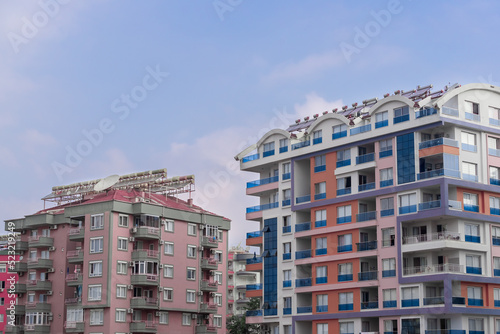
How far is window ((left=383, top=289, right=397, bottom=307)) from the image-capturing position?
234 feet

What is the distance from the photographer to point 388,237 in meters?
73.1

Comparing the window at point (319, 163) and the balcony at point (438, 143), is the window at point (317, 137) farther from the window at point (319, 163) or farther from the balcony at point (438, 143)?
the balcony at point (438, 143)

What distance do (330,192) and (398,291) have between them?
1266 centimetres

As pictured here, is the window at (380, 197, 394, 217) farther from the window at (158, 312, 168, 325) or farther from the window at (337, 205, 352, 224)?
the window at (158, 312, 168, 325)

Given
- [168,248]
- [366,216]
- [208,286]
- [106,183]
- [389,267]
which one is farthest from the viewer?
[208,286]

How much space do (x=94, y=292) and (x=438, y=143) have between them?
40.6m

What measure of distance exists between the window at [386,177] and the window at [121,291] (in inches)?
1237

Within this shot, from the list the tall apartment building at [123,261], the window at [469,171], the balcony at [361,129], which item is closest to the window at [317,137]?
the balcony at [361,129]

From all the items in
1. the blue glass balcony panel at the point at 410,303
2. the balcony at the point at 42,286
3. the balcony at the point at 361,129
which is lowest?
the blue glass balcony panel at the point at 410,303

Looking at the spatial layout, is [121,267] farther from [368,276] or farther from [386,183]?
[386,183]

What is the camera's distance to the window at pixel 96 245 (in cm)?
8956

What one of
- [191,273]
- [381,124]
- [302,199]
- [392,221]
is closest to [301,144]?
[302,199]

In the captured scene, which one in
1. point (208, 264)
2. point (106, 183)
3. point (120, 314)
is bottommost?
point (120, 314)

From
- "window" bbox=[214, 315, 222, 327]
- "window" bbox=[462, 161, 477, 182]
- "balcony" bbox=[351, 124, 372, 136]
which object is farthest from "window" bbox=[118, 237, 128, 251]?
"window" bbox=[462, 161, 477, 182]
